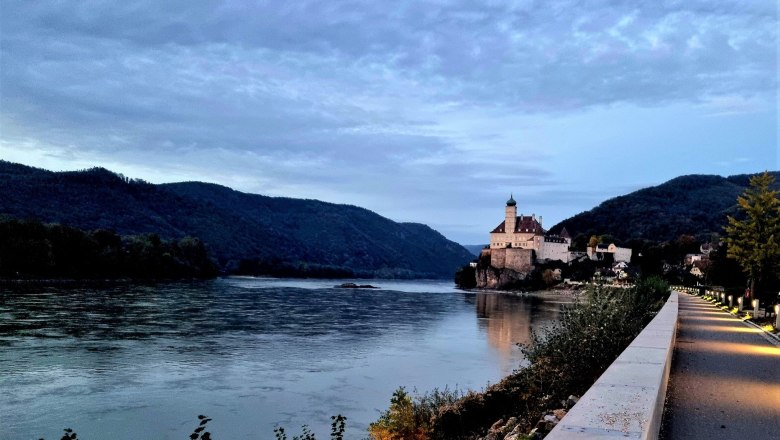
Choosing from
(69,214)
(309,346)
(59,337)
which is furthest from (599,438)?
(69,214)

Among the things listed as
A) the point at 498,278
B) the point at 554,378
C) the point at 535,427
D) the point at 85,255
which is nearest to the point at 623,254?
the point at 498,278

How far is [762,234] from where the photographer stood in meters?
39.0

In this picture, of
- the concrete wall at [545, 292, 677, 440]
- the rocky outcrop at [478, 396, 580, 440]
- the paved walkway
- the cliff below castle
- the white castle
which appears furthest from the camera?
the white castle

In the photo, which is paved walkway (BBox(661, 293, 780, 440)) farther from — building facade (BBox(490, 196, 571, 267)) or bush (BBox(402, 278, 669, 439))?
building facade (BBox(490, 196, 571, 267))

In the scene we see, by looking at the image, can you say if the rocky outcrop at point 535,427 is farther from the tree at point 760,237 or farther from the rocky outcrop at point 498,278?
the rocky outcrop at point 498,278

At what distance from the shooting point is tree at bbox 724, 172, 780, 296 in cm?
3738

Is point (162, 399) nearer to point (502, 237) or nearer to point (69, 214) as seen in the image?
point (502, 237)

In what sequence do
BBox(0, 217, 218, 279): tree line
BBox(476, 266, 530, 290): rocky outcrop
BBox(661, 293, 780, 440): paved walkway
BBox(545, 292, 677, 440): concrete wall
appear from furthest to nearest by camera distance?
BBox(476, 266, 530, 290): rocky outcrop, BBox(0, 217, 218, 279): tree line, BBox(661, 293, 780, 440): paved walkway, BBox(545, 292, 677, 440): concrete wall

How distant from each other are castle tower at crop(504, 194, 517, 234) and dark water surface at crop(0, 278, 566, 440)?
97396mm

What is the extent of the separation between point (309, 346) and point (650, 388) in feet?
72.1

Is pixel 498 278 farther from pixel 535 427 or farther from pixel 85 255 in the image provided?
pixel 535 427

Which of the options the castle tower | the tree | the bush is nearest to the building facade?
the castle tower

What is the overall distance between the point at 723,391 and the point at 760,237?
35.4 meters

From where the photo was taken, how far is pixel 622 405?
5.18 m
